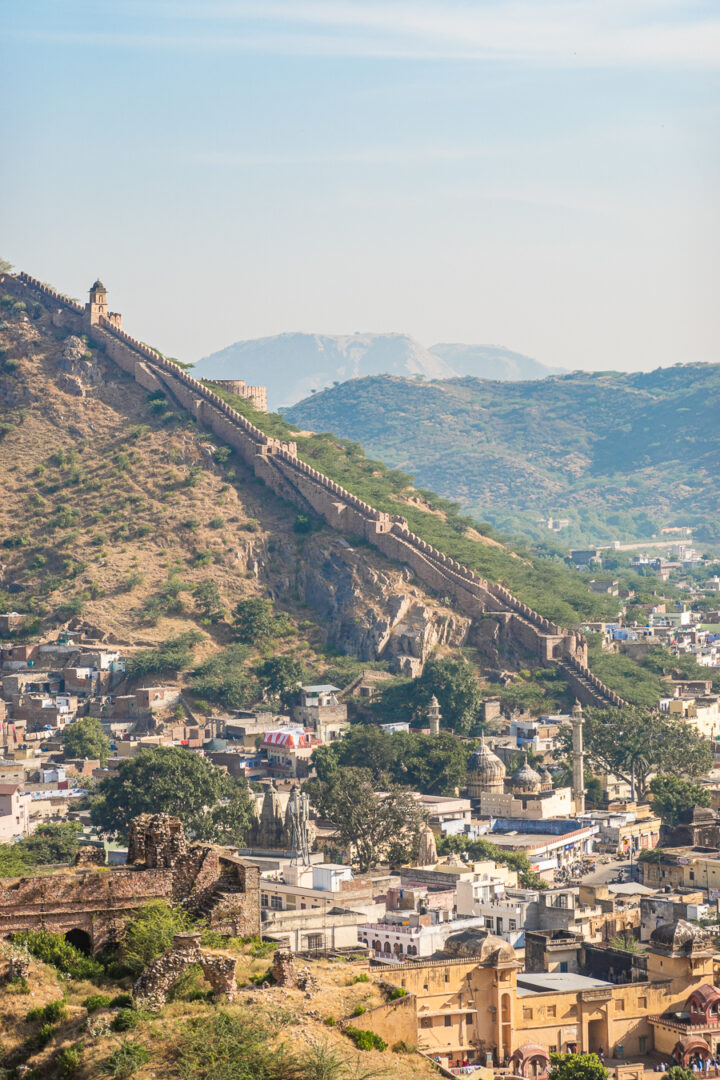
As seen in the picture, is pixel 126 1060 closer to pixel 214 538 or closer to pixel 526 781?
pixel 526 781

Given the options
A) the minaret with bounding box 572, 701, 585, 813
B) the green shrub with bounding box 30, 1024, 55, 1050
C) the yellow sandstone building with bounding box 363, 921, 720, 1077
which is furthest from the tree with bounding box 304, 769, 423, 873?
the green shrub with bounding box 30, 1024, 55, 1050

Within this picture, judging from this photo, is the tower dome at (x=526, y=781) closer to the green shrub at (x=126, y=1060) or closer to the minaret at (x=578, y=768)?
the minaret at (x=578, y=768)

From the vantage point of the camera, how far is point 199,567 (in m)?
91.9

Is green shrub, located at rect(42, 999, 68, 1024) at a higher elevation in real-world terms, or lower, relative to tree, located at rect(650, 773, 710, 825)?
lower

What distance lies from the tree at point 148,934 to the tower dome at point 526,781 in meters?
44.1

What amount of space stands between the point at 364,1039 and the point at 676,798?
4348cm

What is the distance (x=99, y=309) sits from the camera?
105 meters

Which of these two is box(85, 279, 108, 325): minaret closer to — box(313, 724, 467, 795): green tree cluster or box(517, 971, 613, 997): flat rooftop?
box(313, 724, 467, 795): green tree cluster

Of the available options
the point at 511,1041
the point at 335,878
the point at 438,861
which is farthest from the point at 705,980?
the point at 438,861

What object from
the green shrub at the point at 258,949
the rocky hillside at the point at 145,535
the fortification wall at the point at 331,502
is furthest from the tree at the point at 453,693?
the green shrub at the point at 258,949

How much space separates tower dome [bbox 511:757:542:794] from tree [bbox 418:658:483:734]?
30.1 ft

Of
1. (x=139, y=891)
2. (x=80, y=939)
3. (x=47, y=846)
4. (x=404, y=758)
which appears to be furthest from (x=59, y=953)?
(x=404, y=758)

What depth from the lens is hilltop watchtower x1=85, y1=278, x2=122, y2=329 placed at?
105 metres

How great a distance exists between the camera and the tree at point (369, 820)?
192ft
